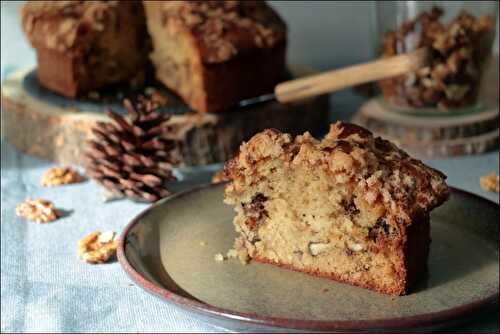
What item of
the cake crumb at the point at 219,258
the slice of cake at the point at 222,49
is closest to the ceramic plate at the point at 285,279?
the cake crumb at the point at 219,258

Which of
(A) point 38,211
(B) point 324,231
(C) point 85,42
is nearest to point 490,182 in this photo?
(B) point 324,231

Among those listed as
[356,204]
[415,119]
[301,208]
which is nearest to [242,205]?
[301,208]

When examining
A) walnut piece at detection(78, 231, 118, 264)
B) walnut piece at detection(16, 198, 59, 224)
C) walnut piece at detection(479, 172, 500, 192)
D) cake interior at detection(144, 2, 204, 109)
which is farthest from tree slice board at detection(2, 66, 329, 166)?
walnut piece at detection(479, 172, 500, 192)

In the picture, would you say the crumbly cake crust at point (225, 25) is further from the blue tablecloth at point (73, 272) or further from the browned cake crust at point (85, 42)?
the blue tablecloth at point (73, 272)

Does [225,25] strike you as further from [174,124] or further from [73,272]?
[73,272]

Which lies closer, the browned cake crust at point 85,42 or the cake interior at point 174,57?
the cake interior at point 174,57

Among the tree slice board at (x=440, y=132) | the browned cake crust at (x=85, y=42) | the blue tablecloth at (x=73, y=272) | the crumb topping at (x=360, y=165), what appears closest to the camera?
the crumb topping at (x=360, y=165)
